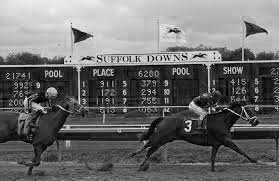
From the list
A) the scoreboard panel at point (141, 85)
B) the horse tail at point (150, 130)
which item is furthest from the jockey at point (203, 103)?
the scoreboard panel at point (141, 85)

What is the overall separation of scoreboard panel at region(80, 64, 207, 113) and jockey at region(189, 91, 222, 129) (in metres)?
10.8

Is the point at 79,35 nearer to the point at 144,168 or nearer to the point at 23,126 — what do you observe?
the point at 23,126

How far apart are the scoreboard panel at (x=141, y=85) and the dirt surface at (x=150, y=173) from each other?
1048 cm

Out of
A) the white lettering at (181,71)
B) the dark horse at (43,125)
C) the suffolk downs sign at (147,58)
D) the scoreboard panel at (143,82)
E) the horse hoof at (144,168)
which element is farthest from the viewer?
the suffolk downs sign at (147,58)

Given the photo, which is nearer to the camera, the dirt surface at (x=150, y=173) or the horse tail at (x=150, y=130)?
the dirt surface at (x=150, y=173)

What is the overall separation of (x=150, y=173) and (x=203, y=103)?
198 cm

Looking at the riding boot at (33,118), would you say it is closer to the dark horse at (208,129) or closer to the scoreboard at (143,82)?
the dark horse at (208,129)

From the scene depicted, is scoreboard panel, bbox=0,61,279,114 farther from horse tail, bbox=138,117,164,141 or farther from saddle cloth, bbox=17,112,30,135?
saddle cloth, bbox=17,112,30,135

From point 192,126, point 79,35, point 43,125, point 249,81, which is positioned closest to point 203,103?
point 192,126

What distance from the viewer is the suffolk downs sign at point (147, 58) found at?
23750 millimetres

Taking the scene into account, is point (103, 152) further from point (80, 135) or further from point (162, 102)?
point (162, 102)

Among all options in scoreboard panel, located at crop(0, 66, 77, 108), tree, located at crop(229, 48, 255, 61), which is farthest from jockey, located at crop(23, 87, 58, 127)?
tree, located at crop(229, 48, 255, 61)

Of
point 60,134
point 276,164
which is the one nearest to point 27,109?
point 60,134

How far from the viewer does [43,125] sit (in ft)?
37.1
